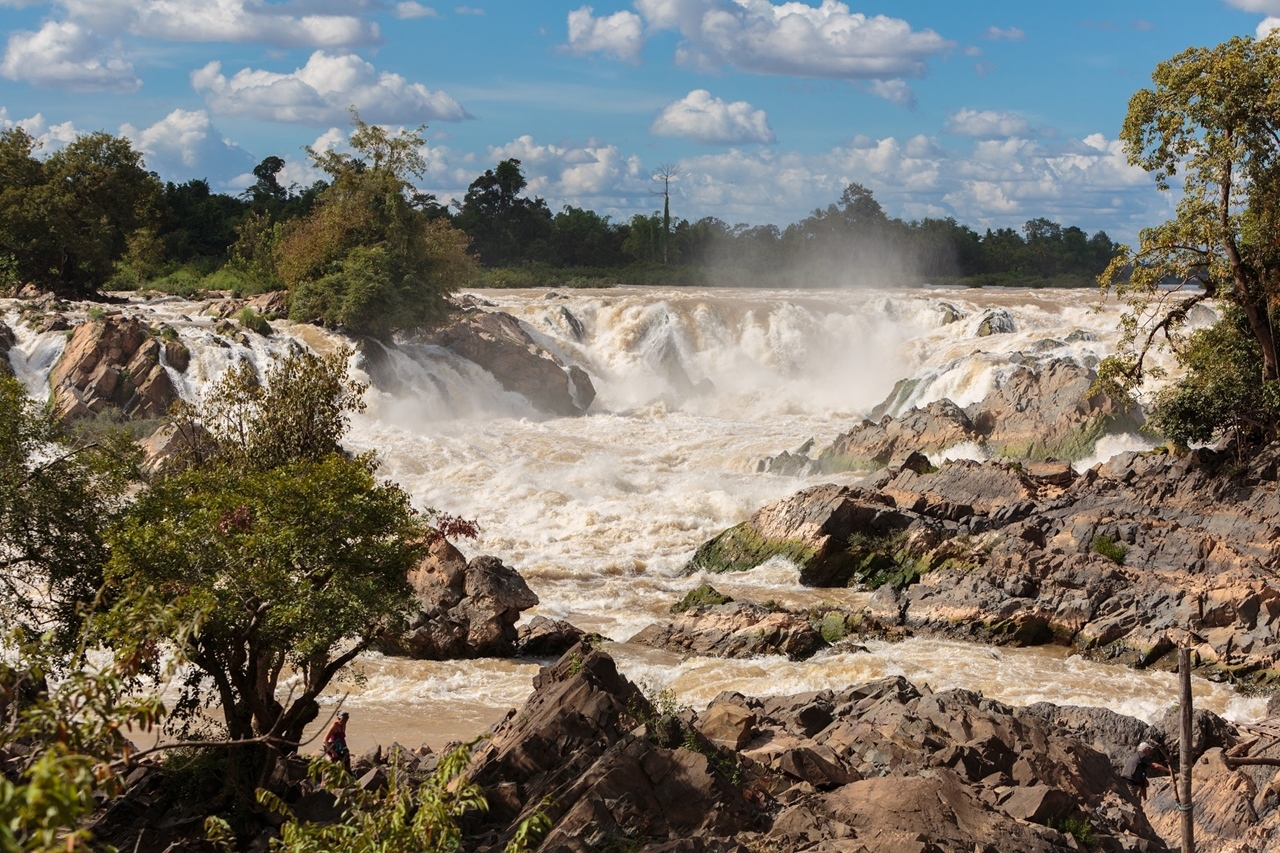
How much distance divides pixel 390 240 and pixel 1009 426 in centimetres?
2147

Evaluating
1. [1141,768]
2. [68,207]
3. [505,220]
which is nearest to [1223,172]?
[1141,768]

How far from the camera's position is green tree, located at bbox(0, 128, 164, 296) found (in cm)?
4438

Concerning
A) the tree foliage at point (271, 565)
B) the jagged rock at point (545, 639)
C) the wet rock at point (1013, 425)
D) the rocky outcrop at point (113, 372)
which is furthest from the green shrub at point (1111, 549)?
the rocky outcrop at point (113, 372)

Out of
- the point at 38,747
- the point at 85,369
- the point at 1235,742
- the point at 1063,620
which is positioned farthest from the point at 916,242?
the point at 38,747

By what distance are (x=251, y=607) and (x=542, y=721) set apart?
9.59 feet

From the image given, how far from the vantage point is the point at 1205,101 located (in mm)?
22562

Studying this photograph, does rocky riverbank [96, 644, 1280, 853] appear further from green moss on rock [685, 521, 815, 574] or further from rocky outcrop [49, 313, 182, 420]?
rocky outcrop [49, 313, 182, 420]

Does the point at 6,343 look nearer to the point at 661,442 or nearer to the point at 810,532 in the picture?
the point at 661,442

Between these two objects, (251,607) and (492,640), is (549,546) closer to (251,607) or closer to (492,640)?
(492,640)

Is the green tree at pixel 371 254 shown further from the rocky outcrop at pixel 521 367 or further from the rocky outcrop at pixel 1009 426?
the rocky outcrop at pixel 1009 426

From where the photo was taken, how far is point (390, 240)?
140 feet

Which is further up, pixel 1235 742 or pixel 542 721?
pixel 542 721

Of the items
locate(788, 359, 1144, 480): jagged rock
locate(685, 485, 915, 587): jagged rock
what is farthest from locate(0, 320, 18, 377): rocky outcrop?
locate(685, 485, 915, 587): jagged rock

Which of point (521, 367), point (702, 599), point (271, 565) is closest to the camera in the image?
point (271, 565)
